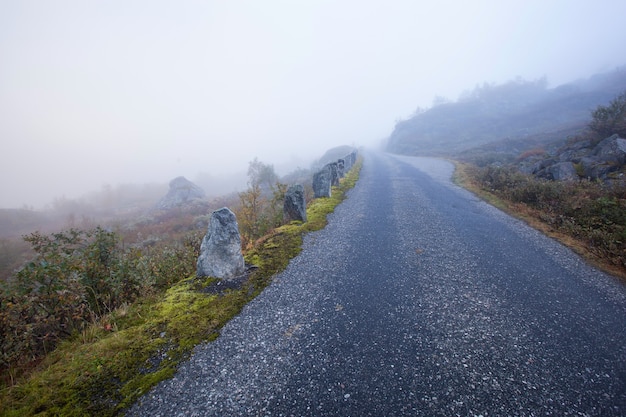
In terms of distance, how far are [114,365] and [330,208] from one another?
11.3 metres

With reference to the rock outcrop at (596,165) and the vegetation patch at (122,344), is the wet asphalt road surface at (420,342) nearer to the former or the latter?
the vegetation patch at (122,344)

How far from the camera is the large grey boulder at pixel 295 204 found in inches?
471

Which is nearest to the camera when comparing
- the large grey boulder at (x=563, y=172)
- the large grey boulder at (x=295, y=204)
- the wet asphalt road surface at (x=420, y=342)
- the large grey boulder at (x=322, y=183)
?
the wet asphalt road surface at (x=420, y=342)

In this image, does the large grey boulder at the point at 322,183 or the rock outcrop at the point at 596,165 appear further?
the large grey boulder at the point at 322,183

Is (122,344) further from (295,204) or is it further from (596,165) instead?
(596,165)

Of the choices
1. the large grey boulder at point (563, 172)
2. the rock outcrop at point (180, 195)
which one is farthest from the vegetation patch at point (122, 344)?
the rock outcrop at point (180, 195)

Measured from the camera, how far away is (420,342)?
481 cm

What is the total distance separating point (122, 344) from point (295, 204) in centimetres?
827

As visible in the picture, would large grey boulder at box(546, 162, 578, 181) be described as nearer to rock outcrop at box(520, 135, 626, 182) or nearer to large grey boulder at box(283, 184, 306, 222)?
rock outcrop at box(520, 135, 626, 182)

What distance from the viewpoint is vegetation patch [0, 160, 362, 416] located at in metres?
3.73

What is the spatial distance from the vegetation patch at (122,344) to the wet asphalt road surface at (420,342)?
43 cm

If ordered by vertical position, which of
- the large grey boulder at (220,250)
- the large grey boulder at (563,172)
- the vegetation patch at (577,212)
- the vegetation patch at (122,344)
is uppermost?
the large grey boulder at (220,250)

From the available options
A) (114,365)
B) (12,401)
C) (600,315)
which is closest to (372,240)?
(600,315)

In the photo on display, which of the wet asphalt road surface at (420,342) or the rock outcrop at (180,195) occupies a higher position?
the rock outcrop at (180,195)
